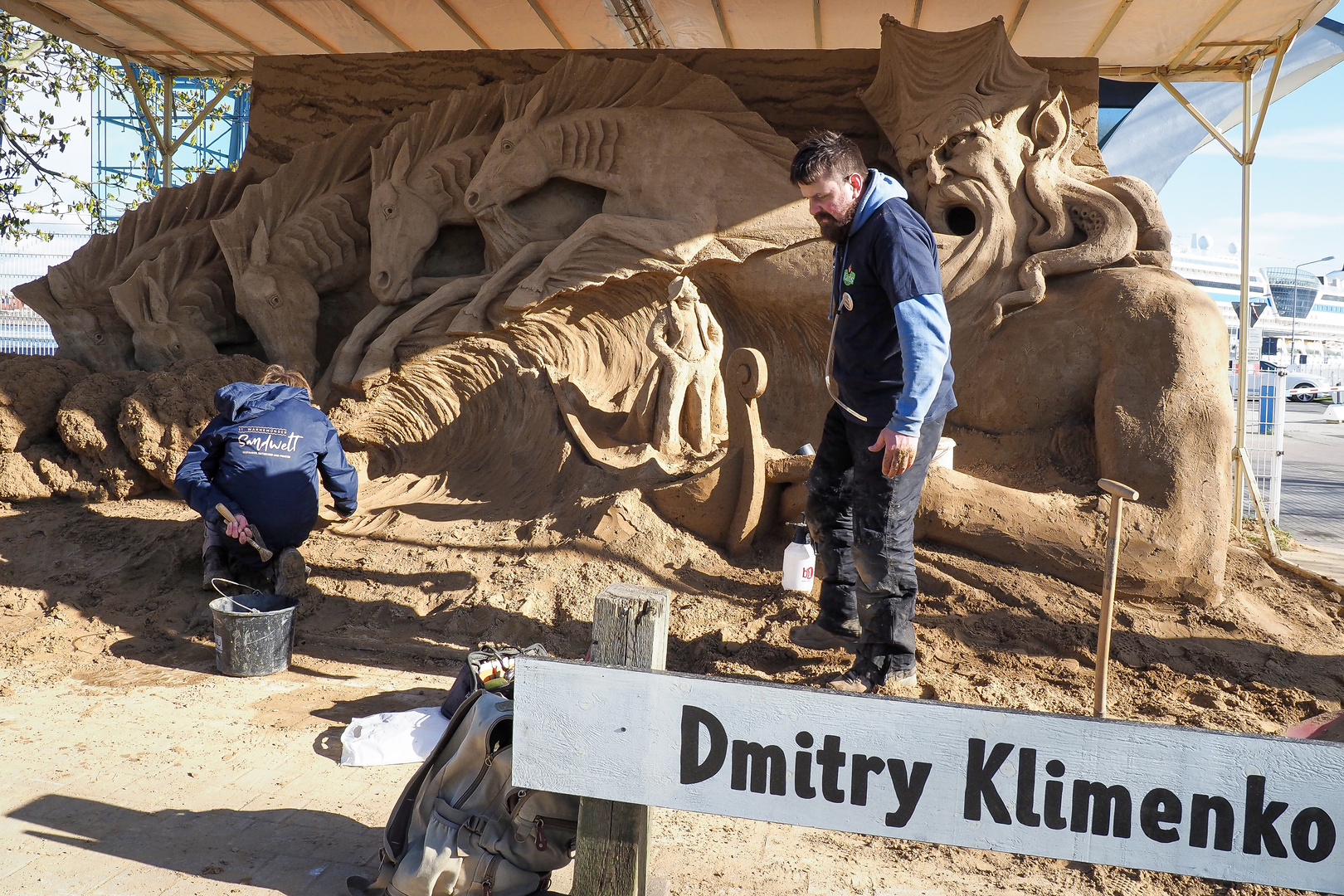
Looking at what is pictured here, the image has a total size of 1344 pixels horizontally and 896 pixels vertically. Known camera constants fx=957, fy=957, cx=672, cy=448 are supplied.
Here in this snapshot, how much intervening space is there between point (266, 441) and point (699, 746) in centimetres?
307

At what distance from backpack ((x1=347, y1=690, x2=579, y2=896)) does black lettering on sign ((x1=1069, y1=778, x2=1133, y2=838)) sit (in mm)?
1047

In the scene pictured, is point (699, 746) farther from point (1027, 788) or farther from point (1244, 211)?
point (1244, 211)

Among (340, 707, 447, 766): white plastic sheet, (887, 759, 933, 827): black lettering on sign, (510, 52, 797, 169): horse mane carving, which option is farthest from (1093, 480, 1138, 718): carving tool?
(510, 52, 797, 169): horse mane carving

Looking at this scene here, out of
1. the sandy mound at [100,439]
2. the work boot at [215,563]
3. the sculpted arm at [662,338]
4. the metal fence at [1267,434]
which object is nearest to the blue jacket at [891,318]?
the sculpted arm at [662,338]

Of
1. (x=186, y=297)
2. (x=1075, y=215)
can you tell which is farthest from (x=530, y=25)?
(x=1075, y=215)

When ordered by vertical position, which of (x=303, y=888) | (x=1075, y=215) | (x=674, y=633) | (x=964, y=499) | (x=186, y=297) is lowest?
(x=303, y=888)

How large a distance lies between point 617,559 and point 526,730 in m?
2.74

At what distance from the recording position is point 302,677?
3.86 meters

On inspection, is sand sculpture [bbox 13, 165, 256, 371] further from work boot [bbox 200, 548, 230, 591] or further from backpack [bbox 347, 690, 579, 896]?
backpack [bbox 347, 690, 579, 896]

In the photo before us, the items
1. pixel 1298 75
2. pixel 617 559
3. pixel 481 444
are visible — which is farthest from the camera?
pixel 1298 75

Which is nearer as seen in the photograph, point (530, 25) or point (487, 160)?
point (487, 160)

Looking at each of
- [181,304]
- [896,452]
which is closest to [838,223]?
[896,452]

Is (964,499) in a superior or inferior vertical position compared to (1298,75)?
inferior

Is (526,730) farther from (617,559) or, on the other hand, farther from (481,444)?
(481,444)
